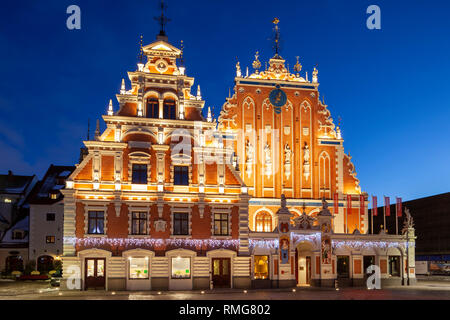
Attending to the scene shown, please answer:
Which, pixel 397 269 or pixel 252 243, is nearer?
pixel 252 243

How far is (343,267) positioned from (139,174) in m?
18.8

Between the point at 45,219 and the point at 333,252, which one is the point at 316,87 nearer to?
the point at 333,252

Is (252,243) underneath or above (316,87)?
underneath

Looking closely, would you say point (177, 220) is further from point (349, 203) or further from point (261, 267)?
point (349, 203)

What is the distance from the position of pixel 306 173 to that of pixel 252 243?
11.7m

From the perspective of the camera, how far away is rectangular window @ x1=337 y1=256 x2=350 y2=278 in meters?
42.4

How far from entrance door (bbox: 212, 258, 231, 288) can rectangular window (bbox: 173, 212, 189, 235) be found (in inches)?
126

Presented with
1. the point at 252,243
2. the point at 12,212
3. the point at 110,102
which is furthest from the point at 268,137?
the point at 12,212

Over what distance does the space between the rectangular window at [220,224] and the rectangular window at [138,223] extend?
214 inches

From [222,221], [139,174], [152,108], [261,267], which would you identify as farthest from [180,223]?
[152,108]

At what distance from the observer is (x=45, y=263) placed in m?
59.1

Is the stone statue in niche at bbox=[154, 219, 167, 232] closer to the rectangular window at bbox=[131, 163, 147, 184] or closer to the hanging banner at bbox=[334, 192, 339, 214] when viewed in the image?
the rectangular window at bbox=[131, 163, 147, 184]
